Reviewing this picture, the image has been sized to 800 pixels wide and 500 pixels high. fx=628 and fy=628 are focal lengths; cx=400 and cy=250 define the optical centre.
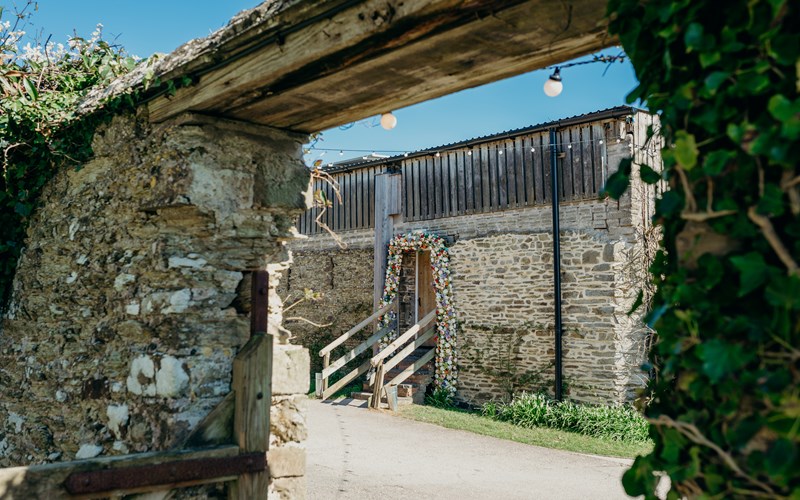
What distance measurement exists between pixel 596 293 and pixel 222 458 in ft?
28.7

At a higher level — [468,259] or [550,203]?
[550,203]

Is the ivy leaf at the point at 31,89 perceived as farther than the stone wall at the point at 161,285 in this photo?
Yes

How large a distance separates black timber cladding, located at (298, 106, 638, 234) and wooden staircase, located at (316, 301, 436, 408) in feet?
7.68

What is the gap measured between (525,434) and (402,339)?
10.2 feet

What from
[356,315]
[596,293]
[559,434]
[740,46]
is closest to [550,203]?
[596,293]

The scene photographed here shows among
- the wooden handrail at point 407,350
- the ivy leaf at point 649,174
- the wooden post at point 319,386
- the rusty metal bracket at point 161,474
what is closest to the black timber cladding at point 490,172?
the wooden handrail at point 407,350

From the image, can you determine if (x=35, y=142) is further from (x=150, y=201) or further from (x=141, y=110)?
(x=150, y=201)

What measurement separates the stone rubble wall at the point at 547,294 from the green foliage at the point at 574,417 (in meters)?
0.31

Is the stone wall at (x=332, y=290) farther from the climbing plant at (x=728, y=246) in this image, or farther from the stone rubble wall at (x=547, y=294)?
the climbing plant at (x=728, y=246)

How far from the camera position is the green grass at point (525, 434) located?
8.88 m

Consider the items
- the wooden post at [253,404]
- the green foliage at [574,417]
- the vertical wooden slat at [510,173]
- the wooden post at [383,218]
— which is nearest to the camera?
the wooden post at [253,404]

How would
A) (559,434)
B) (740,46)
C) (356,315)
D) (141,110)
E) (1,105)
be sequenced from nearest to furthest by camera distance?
(740,46) → (141,110) → (1,105) → (559,434) → (356,315)

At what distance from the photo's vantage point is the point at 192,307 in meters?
3.35

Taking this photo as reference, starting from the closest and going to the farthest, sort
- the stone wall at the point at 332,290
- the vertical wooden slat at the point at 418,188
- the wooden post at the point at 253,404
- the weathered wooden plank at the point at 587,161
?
the wooden post at the point at 253,404
the weathered wooden plank at the point at 587,161
the vertical wooden slat at the point at 418,188
the stone wall at the point at 332,290
